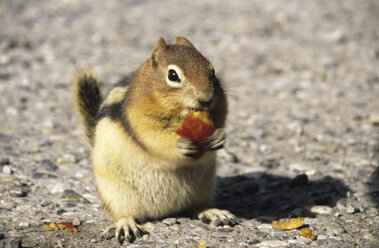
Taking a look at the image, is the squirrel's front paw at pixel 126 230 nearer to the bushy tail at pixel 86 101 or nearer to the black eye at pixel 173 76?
the bushy tail at pixel 86 101

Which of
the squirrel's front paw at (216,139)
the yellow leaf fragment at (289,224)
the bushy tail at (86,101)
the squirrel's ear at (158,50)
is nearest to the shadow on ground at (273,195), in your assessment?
the yellow leaf fragment at (289,224)

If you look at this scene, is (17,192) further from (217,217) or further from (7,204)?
(217,217)

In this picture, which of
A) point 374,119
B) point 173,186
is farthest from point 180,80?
point 374,119

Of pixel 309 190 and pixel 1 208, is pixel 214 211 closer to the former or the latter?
pixel 309 190

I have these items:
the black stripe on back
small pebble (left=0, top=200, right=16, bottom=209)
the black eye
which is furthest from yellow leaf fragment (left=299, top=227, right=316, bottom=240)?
small pebble (left=0, top=200, right=16, bottom=209)

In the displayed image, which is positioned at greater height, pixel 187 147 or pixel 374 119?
pixel 374 119

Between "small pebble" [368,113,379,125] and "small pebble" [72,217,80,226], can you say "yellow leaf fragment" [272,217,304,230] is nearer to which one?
"small pebble" [72,217,80,226]

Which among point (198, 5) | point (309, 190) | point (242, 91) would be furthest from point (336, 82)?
point (198, 5)
